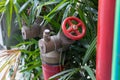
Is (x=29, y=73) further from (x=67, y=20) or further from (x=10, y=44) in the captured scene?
(x=67, y=20)

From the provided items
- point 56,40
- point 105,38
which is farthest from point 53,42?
point 105,38

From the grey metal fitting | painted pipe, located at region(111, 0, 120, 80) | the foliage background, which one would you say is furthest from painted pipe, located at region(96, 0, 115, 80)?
the grey metal fitting

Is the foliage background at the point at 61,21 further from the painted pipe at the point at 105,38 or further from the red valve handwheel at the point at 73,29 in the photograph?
the painted pipe at the point at 105,38

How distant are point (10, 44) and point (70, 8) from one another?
2.21 feet

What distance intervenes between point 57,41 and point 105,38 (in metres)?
0.34

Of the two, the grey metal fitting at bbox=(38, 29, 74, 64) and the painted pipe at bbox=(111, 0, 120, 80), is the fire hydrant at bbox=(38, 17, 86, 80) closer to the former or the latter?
the grey metal fitting at bbox=(38, 29, 74, 64)

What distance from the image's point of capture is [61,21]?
992 mm

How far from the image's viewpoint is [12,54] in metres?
1.14

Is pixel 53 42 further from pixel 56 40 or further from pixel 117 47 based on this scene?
pixel 117 47

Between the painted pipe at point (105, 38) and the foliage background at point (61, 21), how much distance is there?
0.64 feet

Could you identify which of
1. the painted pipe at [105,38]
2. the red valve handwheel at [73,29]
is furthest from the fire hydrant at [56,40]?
the painted pipe at [105,38]

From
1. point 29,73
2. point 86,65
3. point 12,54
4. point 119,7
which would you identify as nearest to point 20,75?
point 29,73

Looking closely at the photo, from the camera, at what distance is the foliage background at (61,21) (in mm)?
855

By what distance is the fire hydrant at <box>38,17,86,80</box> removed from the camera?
78cm
